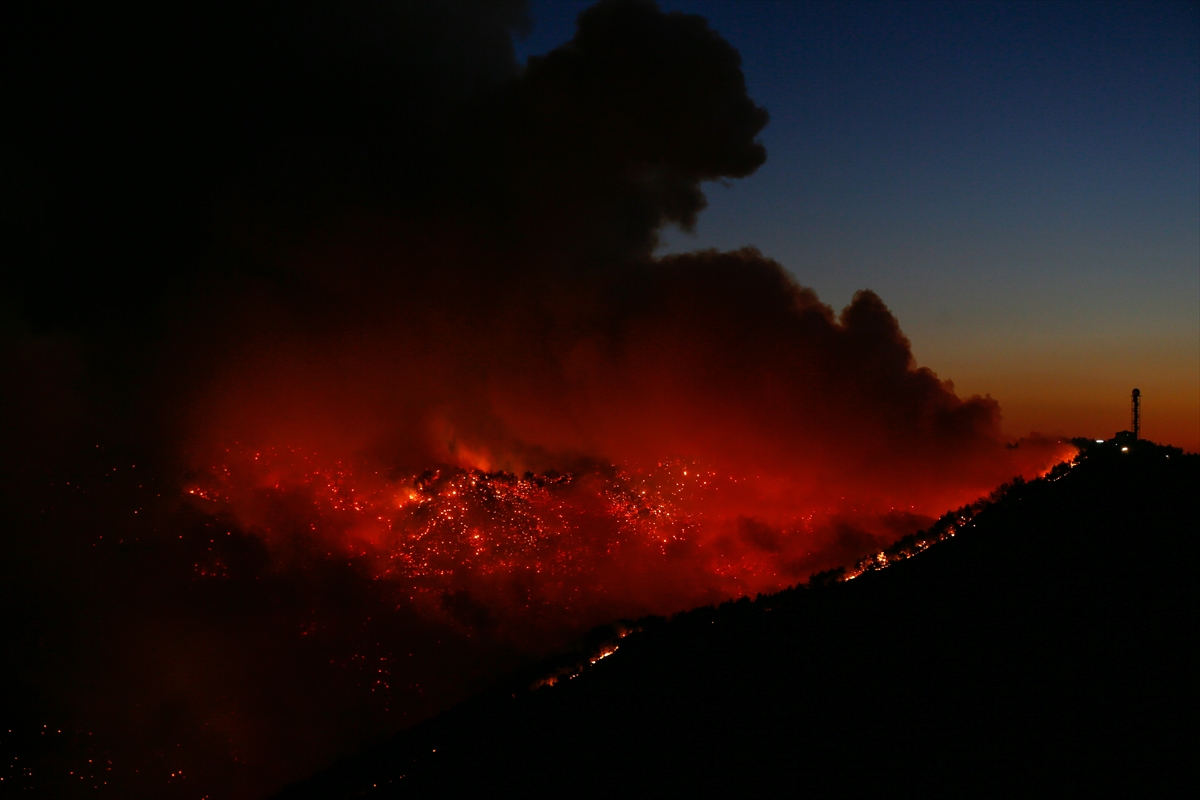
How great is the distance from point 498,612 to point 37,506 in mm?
16801

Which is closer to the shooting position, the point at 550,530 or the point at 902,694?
the point at 902,694

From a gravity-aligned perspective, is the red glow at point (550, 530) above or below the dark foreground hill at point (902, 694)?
above

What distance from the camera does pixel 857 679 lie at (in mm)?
13250

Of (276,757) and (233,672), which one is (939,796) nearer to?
(276,757)

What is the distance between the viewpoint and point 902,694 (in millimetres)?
12609

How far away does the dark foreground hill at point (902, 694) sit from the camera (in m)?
11.0

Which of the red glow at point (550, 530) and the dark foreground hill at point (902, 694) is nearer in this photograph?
the dark foreground hill at point (902, 694)

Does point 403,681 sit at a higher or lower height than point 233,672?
lower

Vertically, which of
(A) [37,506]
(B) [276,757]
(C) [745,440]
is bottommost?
(B) [276,757]

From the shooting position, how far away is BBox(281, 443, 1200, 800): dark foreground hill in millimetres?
10953

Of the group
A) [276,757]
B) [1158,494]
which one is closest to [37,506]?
[276,757]

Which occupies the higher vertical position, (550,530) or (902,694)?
(550,530)

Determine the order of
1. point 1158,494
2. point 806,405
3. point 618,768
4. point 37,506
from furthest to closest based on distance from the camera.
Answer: point 806,405 → point 37,506 → point 1158,494 → point 618,768

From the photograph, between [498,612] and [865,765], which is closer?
[865,765]
